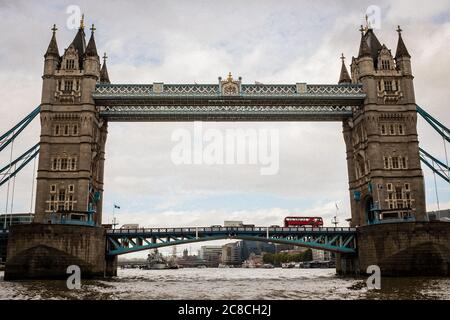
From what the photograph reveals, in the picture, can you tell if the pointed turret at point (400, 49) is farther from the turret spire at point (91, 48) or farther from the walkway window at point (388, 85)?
the turret spire at point (91, 48)

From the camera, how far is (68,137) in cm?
5956

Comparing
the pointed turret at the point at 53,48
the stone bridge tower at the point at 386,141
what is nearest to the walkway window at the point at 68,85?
the pointed turret at the point at 53,48

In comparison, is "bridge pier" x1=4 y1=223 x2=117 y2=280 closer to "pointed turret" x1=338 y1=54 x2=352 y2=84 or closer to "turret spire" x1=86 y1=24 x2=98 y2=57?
"turret spire" x1=86 y1=24 x2=98 y2=57

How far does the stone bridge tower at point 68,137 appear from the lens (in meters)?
57.4

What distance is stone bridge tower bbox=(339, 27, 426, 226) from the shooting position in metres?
58.8

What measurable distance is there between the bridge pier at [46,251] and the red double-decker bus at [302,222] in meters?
28.9

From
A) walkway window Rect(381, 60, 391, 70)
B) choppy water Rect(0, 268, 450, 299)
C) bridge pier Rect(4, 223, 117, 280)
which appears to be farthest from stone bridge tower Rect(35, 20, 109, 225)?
walkway window Rect(381, 60, 391, 70)

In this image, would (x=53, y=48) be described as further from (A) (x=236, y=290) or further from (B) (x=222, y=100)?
(A) (x=236, y=290)

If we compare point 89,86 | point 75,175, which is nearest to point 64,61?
point 89,86

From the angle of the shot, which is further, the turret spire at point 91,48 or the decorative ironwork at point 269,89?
the decorative ironwork at point 269,89

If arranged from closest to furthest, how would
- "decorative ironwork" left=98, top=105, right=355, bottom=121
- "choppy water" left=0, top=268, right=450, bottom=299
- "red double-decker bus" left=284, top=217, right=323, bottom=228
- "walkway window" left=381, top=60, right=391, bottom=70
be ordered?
1. "choppy water" left=0, top=268, right=450, bottom=299
2. "decorative ironwork" left=98, top=105, right=355, bottom=121
3. "walkway window" left=381, top=60, right=391, bottom=70
4. "red double-decker bus" left=284, top=217, right=323, bottom=228

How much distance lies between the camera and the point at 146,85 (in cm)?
6231

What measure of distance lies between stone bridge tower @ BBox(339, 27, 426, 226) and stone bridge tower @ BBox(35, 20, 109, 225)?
3908 cm

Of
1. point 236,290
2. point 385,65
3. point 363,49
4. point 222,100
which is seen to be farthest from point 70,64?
point 385,65
